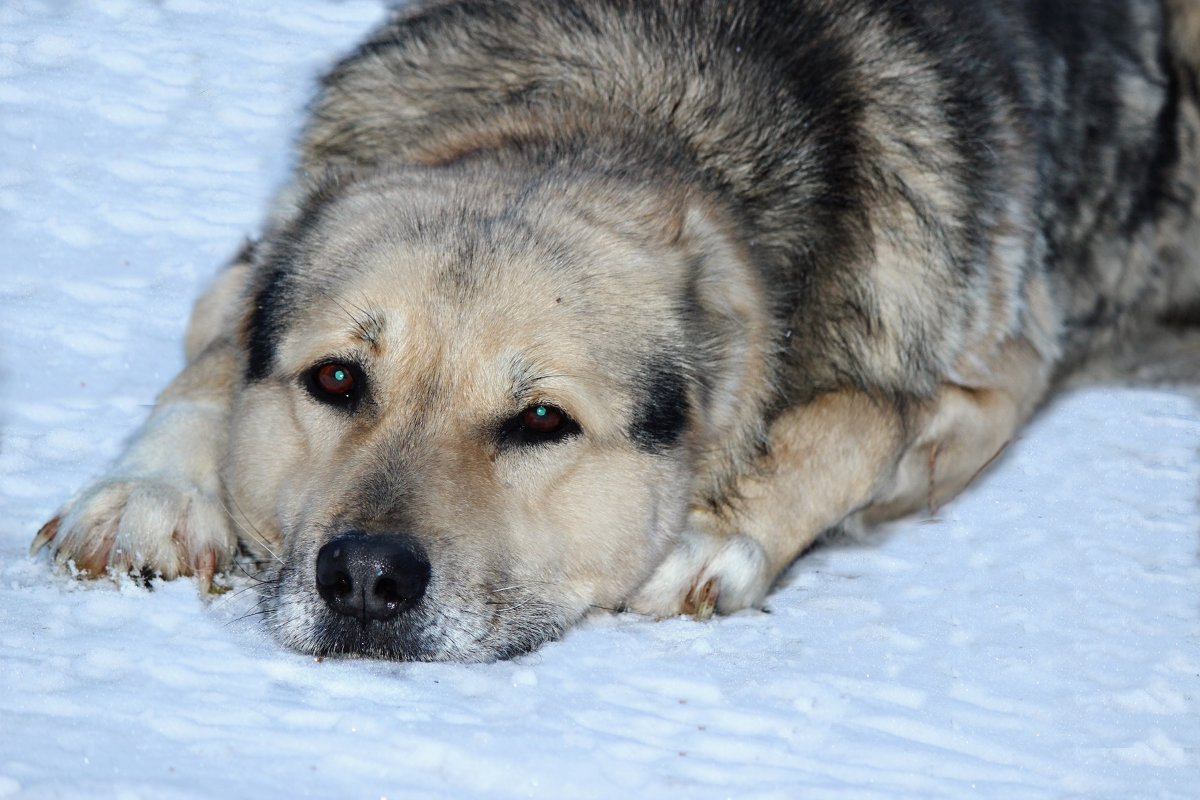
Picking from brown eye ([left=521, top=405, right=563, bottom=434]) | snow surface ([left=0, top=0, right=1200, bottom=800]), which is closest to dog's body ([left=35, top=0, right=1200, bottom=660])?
brown eye ([left=521, top=405, right=563, bottom=434])

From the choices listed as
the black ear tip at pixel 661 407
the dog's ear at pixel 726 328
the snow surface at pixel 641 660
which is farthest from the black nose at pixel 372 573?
the dog's ear at pixel 726 328

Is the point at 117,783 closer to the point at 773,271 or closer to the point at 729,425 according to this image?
the point at 729,425

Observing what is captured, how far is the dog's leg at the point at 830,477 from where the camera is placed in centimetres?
419

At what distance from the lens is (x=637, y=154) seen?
4.37 m

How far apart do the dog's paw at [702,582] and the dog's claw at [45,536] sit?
1668mm

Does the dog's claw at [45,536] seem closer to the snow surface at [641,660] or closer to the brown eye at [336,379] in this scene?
the snow surface at [641,660]

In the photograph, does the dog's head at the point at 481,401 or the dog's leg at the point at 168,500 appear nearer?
the dog's head at the point at 481,401

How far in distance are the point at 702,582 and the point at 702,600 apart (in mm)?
56

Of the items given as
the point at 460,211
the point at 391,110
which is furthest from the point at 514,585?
the point at 391,110

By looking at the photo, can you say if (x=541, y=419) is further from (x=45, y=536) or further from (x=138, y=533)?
(x=45, y=536)

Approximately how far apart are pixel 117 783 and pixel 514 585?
120 cm

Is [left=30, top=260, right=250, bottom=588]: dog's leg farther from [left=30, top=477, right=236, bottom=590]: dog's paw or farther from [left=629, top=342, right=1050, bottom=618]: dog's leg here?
[left=629, top=342, right=1050, bottom=618]: dog's leg

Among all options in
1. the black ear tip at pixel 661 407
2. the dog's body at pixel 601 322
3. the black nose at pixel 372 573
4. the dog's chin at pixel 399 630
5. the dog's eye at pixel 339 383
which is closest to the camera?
the black nose at pixel 372 573

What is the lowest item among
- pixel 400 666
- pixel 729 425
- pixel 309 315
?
pixel 400 666
